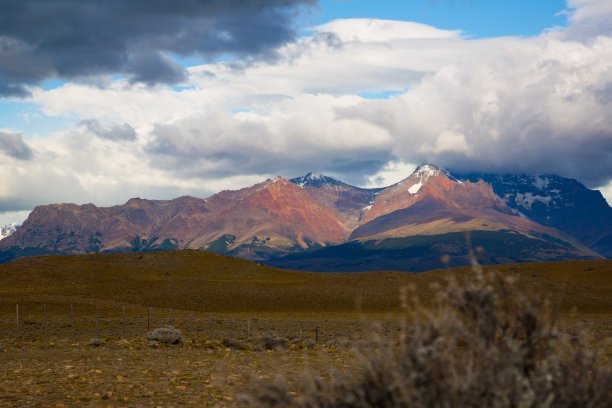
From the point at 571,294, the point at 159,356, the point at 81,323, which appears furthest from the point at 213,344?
the point at 571,294

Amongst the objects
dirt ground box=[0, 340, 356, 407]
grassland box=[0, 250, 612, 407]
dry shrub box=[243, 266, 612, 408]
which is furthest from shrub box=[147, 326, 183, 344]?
dry shrub box=[243, 266, 612, 408]

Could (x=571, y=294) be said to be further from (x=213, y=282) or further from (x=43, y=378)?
(x=43, y=378)

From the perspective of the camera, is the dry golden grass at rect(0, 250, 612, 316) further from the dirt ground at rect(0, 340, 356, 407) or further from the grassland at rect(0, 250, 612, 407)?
the dirt ground at rect(0, 340, 356, 407)

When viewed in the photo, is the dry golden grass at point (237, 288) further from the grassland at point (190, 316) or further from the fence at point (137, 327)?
the fence at point (137, 327)

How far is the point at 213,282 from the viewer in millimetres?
95000

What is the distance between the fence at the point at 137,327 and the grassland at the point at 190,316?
7.5 inches

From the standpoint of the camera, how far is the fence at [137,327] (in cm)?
4216

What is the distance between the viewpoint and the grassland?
1650 cm

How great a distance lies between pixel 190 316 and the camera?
60438mm

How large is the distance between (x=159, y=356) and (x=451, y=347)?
23.0 meters

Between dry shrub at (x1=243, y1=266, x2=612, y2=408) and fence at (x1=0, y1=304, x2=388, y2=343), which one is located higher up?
dry shrub at (x1=243, y1=266, x2=612, y2=408)

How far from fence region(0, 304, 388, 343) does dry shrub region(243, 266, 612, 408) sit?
3335cm

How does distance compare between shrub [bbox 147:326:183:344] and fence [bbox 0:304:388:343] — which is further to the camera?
fence [bbox 0:304:388:343]

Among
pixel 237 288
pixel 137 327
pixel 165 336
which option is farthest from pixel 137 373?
pixel 237 288
